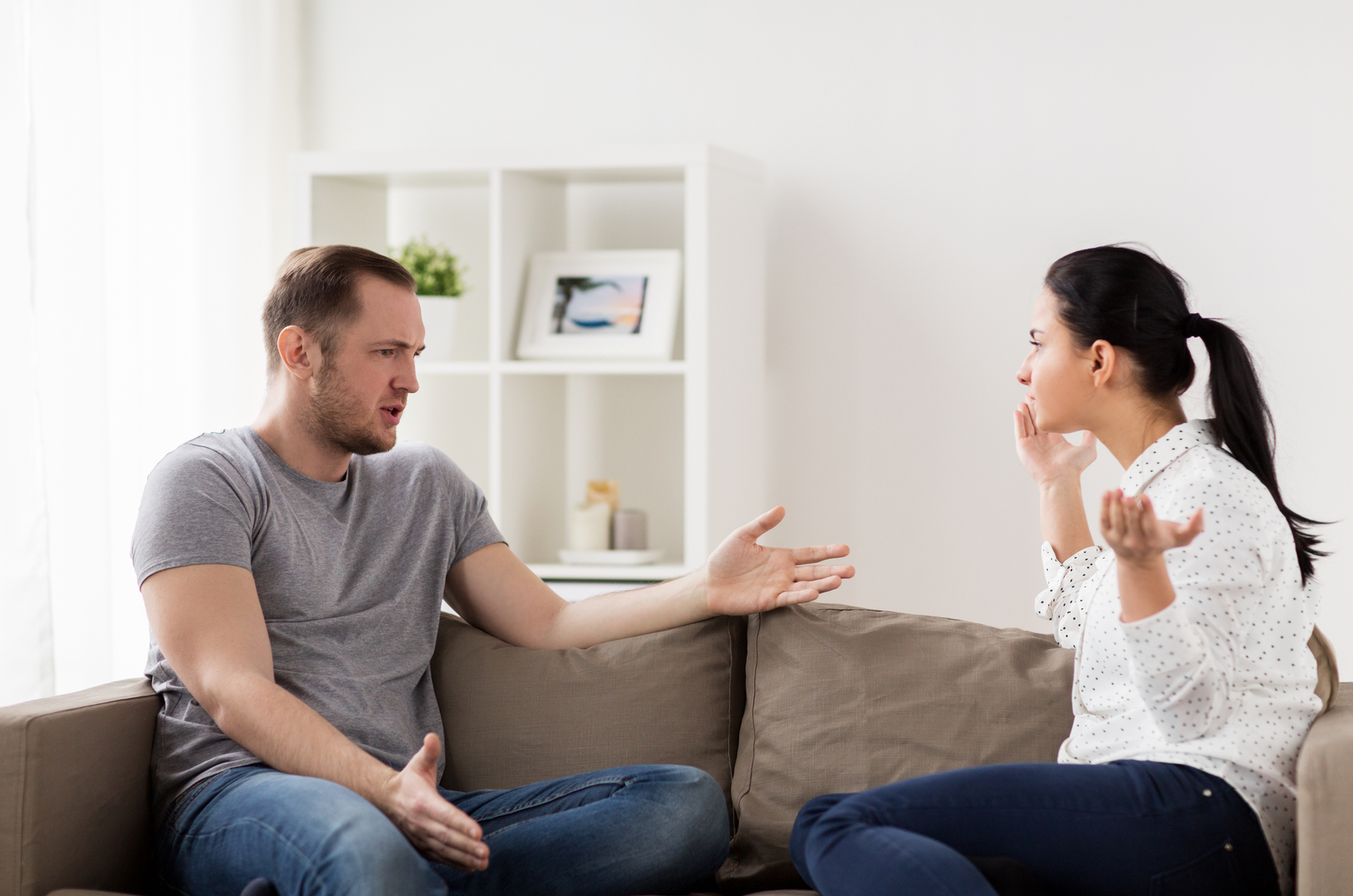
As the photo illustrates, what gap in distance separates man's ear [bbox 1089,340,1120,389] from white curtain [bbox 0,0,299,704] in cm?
193

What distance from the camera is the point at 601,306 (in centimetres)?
307

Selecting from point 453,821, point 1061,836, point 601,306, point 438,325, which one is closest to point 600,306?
point 601,306

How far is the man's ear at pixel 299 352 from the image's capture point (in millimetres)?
1886

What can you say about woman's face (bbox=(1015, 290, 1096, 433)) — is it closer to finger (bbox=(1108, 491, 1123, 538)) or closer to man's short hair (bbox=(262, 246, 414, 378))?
finger (bbox=(1108, 491, 1123, 538))

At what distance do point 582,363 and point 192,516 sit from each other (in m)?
1.42

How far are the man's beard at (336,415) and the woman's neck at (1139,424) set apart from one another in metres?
1.05

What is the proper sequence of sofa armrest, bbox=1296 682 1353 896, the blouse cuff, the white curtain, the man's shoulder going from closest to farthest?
1. sofa armrest, bbox=1296 682 1353 896
2. the man's shoulder
3. the blouse cuff
4. the white curtain

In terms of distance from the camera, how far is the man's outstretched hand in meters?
1.91

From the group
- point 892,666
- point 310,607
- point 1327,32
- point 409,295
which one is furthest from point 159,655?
point 1327,32

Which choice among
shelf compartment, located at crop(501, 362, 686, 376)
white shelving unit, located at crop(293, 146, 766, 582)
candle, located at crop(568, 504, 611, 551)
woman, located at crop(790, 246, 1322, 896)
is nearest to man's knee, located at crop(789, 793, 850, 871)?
woman, located at crop(790, 246, 1322, 896)

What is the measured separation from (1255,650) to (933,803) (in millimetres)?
419

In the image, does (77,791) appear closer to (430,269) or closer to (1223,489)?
(1223,489)

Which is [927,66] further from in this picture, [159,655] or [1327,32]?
[159,655]

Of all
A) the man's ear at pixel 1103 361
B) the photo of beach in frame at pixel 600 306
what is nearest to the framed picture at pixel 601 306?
the photo of beach in frame at pixel 600 306
